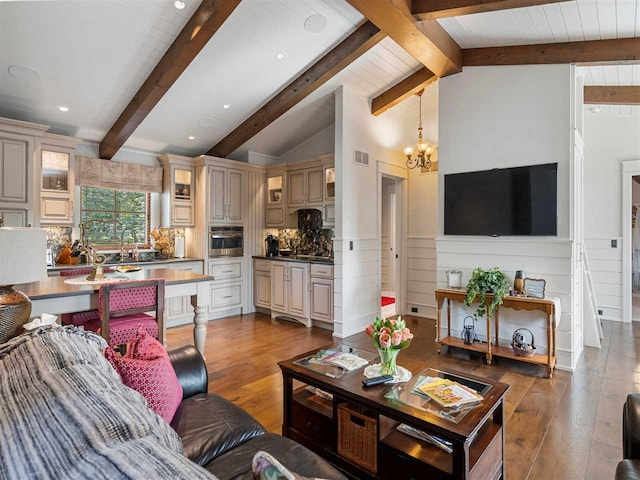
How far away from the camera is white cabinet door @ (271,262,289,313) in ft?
16.9

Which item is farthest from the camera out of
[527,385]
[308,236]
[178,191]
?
[308,236]

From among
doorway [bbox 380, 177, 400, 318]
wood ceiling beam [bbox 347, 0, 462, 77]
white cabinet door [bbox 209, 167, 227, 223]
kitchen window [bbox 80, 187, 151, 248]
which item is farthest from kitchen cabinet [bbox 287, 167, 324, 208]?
kitchen window [bbox 80, 187, 151, 248]

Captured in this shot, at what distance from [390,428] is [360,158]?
140 inches

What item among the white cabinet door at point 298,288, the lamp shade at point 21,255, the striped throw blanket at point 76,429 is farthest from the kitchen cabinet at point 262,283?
the striped throw blanket at point 76,429

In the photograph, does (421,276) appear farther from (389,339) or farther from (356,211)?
(389,339)

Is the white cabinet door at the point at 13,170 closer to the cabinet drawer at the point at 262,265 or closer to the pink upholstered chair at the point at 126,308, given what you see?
the pink upholstered chair at the point at 126,308

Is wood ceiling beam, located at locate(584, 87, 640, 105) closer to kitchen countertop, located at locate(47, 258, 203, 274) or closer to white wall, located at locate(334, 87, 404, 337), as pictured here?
white wall, located at locate(334, 87, 404, 337)

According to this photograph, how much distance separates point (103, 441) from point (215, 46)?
3641 millimetres

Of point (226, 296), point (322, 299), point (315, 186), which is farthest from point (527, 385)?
point (226, 296)

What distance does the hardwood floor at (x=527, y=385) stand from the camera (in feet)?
6.75

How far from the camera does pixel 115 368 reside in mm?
1368

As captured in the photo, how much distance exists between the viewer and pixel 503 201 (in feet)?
12.1

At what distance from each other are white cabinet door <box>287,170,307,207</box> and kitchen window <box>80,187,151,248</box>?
2152 mm

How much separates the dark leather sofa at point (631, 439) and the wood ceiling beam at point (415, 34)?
3016 mm
